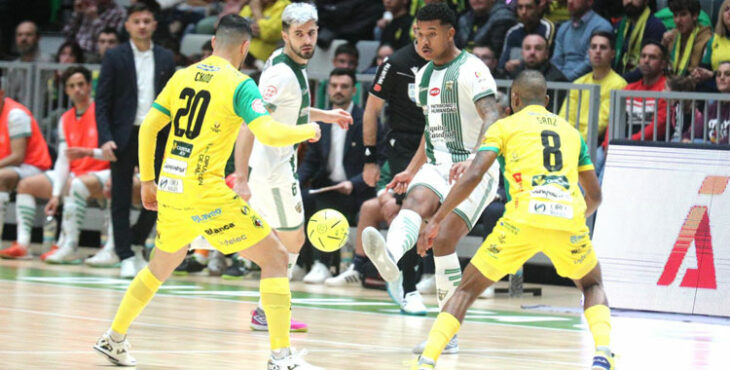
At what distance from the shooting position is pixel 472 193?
795 centimetres

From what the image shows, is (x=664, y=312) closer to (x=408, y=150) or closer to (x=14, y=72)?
(x=408, y=150)

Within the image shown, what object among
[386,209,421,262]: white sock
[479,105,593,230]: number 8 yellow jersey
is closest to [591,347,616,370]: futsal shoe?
[479,105,593,230]: number 8 yellow jersey

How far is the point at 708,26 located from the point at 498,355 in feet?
22.7

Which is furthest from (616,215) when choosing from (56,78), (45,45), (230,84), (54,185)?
(45,45)

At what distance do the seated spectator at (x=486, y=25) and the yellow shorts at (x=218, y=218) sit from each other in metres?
8.20

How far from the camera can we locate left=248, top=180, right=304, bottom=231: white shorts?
8.91 metres

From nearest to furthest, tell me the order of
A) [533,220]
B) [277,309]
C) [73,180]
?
[533,220] < [277,309] < [73,180]

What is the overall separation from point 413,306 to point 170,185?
4087 millimetres

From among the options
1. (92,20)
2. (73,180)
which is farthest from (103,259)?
(92,20)

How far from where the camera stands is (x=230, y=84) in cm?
649

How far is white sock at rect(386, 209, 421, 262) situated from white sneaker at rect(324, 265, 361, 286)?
16.5 feet

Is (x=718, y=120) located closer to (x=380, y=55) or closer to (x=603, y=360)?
(x=380, y=55)

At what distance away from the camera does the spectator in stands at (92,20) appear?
17.6 m

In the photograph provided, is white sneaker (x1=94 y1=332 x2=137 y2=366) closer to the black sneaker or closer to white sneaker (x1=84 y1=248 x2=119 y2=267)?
the black sneaker
